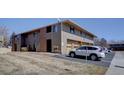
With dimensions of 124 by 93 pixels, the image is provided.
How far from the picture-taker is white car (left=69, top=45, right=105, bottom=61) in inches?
511

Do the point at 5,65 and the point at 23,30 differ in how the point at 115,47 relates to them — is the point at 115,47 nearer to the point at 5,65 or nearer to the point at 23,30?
the point at 23,30

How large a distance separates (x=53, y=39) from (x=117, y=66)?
3.90 m

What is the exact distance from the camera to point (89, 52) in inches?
530

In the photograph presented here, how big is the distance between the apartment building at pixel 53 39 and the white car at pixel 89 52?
29 centimetres

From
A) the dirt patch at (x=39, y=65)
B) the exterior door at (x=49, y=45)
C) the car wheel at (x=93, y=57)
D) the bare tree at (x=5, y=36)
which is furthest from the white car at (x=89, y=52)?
the bare tree at (x=5, y=36)

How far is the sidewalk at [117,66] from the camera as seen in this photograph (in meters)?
11.5

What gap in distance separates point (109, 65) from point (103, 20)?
8.96 feet

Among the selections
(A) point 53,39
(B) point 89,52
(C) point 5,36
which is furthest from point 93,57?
(C) point 5,36

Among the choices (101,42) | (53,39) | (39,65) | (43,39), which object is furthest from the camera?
(43,39)

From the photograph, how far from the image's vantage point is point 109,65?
1293 cm

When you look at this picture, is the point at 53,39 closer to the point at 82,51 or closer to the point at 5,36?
the point at 82,51

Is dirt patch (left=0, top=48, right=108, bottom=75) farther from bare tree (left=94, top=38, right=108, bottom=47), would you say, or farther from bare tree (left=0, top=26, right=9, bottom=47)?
bare tree (left=94, top=38, right=108, bottom=47)

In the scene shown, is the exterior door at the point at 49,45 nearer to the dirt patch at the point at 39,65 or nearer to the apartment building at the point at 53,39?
the apartment building at the point at 53,39
